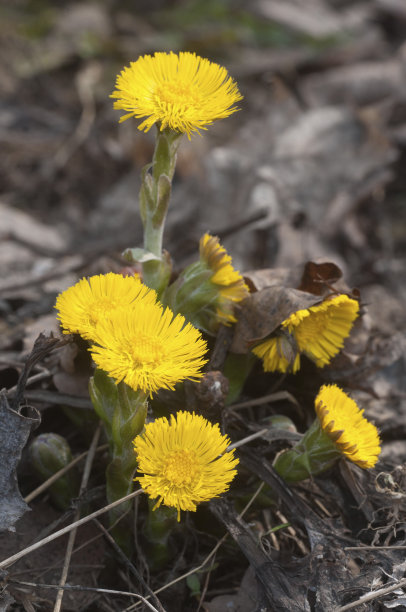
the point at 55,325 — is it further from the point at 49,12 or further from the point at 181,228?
the point at 49,12

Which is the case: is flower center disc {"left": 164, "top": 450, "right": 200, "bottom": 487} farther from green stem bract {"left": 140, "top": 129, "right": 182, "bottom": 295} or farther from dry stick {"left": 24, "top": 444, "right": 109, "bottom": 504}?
green stem bract {"left": 140, "top": 129, "right": 182, "bottom": 295}

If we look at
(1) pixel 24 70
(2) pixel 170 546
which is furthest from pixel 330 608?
(1) pixel 24 70

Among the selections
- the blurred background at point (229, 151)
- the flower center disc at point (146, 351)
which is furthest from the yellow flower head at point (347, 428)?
the blurred background at point (229, 151)

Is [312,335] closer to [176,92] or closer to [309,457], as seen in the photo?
[309,457]

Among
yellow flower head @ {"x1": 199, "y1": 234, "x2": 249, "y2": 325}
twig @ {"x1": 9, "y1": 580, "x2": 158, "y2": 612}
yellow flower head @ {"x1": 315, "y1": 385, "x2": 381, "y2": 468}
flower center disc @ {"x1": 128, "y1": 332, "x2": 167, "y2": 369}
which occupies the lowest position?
twig @ {"x1": 9, "y1": 580, "x2": 158, "y2": 612}

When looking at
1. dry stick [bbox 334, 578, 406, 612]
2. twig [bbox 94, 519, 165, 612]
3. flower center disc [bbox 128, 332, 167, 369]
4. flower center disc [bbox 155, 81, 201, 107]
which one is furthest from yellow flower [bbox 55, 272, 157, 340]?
dry stick [bbox 334, 578, 406, 612]

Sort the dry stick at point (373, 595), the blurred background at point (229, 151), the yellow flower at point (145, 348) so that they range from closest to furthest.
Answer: the yellow flower at point (145, 348)
the dry stick at point (373, 595)
the blurred background at point (229, 151)

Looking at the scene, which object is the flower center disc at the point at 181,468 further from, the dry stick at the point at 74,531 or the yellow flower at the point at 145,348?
the dry stick at the point at 74,531
